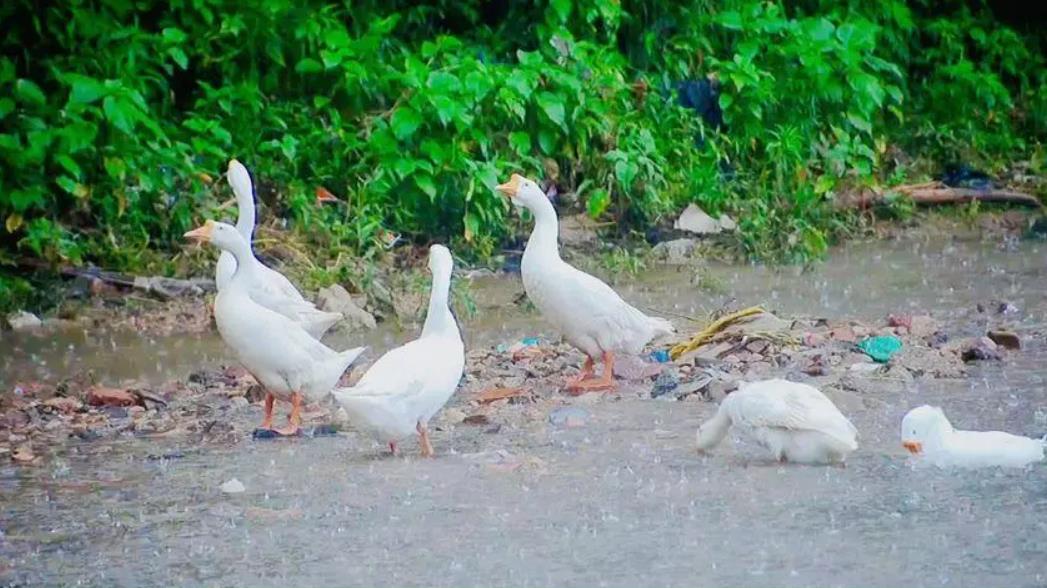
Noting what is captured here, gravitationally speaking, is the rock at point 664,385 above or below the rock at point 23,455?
above

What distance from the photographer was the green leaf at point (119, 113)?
11.6 meters

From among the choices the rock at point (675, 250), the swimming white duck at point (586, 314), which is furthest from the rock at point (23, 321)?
the rock at point (675, 250)

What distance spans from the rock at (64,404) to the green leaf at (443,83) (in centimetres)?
416

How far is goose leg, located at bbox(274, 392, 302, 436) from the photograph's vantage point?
8.33 metres

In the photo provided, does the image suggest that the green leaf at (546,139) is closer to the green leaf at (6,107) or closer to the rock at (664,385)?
the green leaf at (6,107)

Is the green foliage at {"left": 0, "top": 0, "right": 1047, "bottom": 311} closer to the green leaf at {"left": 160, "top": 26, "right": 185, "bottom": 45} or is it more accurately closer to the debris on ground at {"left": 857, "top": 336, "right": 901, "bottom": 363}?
the green leaf at {"left": 160, "top": 26, "right": 185, "bottom": 45}

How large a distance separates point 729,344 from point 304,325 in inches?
87.6

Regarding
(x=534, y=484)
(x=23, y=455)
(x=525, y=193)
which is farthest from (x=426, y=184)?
(x=534, y=484)

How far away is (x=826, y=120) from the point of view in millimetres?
14359

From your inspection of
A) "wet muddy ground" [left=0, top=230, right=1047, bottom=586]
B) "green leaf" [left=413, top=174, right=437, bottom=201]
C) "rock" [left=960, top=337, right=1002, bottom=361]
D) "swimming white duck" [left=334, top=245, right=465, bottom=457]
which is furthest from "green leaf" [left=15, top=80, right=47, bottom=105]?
"rock" [left=960, top=337, right=1002, bottom=361]

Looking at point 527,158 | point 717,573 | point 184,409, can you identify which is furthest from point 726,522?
point 527,158

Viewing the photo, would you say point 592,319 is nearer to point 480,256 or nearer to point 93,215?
point 480,256

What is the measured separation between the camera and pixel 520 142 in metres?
12.9

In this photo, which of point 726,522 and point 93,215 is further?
point 93,215
